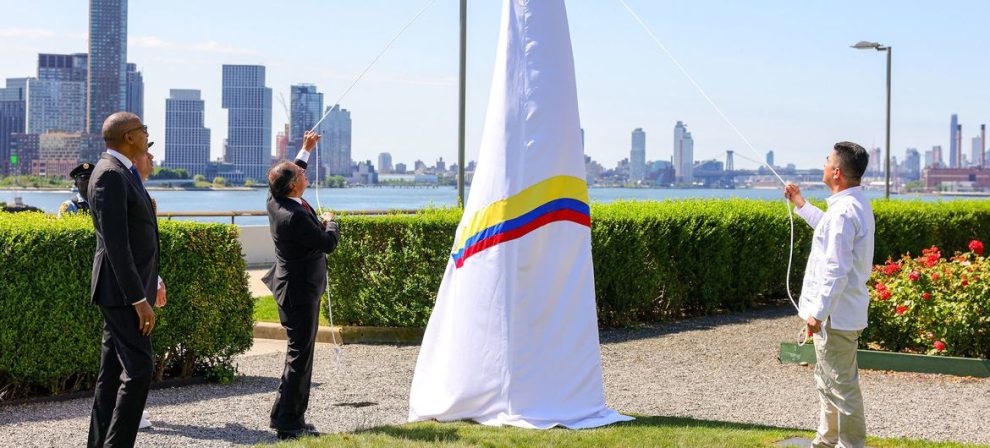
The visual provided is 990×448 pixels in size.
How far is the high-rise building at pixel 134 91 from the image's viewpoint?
10862 cm

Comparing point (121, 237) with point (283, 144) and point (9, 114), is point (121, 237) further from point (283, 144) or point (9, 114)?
point (9, 114)

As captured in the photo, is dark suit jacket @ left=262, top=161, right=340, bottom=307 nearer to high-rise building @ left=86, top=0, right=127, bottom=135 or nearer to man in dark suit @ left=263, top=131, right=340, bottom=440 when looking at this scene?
man in dark suit @ left=263, top=131, right=340, bottom=440

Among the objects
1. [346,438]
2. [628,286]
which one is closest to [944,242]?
[628,286]

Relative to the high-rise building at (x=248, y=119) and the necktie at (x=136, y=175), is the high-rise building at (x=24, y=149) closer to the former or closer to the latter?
the high-rise building at (x=248, y=119)

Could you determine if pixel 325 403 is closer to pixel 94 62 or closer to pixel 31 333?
pixel 31 333

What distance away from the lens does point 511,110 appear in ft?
23.0

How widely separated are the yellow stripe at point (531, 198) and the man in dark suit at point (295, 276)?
3.45ft

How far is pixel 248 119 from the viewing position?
42.4 m

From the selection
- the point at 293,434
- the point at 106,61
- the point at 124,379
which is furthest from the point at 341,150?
the point at 106,61

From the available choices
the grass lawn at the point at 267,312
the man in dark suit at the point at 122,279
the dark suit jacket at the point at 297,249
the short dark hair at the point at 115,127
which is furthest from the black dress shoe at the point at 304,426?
the grass lawn at the point at 267,312

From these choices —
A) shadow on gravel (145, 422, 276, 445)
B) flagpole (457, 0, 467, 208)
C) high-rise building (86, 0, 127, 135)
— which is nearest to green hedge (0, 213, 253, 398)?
shadow on gravel (145, 422, 276, 445)

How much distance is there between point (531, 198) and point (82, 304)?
11.6 feet

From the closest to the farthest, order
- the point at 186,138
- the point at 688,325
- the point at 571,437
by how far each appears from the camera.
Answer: the point at 571,437 < the point at 688,325 < the point at 186,138

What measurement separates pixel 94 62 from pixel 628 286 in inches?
4524
